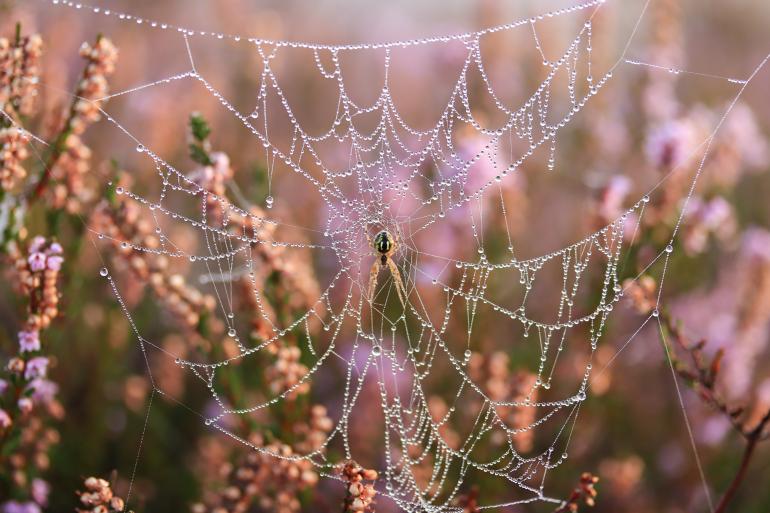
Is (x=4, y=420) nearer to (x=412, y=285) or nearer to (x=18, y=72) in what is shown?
(x=18, y=72)

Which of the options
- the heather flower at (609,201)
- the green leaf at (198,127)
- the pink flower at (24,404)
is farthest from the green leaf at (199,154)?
the heather flower at (609,201)

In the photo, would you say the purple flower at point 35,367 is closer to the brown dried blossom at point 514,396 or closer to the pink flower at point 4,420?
the pink flower at point 4,420

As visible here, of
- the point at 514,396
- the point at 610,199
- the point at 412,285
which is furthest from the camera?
the point at 412,285

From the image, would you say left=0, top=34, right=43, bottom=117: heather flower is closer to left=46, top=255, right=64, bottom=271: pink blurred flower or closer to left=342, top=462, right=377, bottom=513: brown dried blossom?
left=46, top=255, right=64, bottom=271: pink blurred flower

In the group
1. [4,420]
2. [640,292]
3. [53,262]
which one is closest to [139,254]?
[53,262]

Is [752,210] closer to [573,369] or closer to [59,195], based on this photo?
[573,369]

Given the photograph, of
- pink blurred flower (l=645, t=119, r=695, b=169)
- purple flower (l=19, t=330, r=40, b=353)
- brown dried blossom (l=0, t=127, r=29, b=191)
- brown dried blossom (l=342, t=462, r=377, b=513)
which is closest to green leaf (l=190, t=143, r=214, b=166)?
brown dried blossom (l=0, t=127, r=29, b=191)

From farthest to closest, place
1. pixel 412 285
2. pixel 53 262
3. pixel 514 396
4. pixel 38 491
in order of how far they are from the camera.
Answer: pixel 412 285 → pixel 514 396 → pixel 38 491 → pixel 53 262
